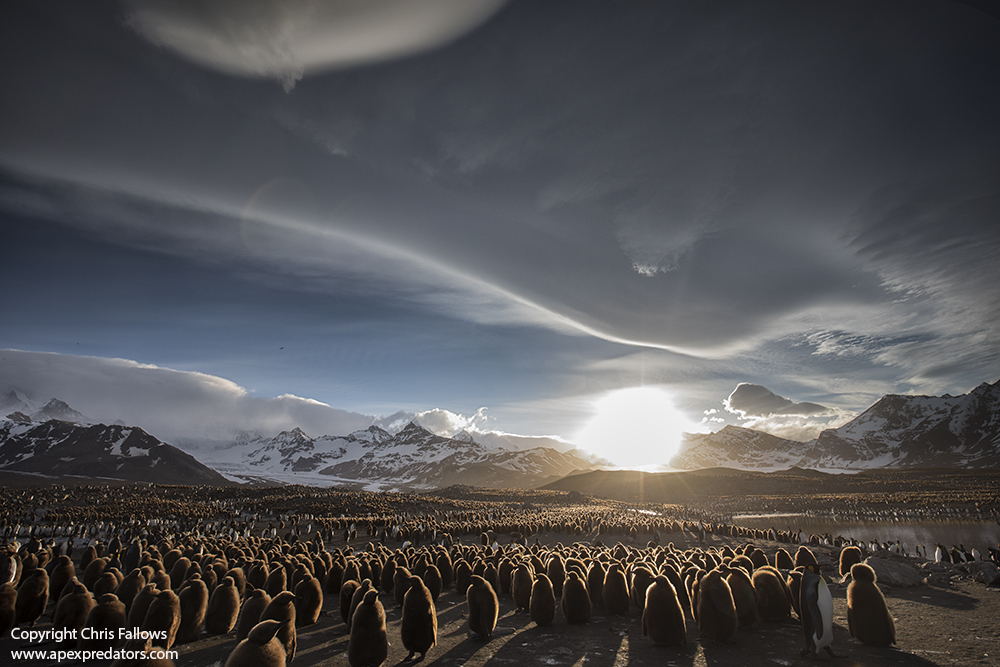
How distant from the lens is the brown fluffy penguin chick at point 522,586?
13430 mm

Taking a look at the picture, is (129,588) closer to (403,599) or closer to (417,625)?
(403,599)

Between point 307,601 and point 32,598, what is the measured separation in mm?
6679

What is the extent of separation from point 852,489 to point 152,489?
14968cm

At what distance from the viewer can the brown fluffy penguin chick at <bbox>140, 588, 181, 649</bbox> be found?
28.9ft

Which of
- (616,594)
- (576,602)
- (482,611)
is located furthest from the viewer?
(616,594)

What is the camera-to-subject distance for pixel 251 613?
937 cm

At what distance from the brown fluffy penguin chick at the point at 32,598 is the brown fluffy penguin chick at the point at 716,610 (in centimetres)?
1619

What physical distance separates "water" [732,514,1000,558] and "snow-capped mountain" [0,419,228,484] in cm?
18058

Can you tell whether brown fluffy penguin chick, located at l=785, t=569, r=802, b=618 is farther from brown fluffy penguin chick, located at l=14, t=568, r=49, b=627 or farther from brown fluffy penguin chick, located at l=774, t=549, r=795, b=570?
brown fluffy penguin chick, located at l=14, t=568, r=49, b=627

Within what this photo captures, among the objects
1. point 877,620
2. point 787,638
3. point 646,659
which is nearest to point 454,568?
point 646,659

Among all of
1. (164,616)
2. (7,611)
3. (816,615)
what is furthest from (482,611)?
(7,611)

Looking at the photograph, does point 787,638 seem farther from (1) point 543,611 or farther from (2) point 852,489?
(2) point 852,489

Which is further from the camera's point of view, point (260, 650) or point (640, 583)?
point (640, 583)

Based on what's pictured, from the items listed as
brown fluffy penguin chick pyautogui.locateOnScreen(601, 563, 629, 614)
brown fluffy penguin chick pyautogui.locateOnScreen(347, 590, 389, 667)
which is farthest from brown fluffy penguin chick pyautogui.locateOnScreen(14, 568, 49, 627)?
brown fluffy penguin chick pyautogui.locateOnScreen(601, 563, 629, 614)
